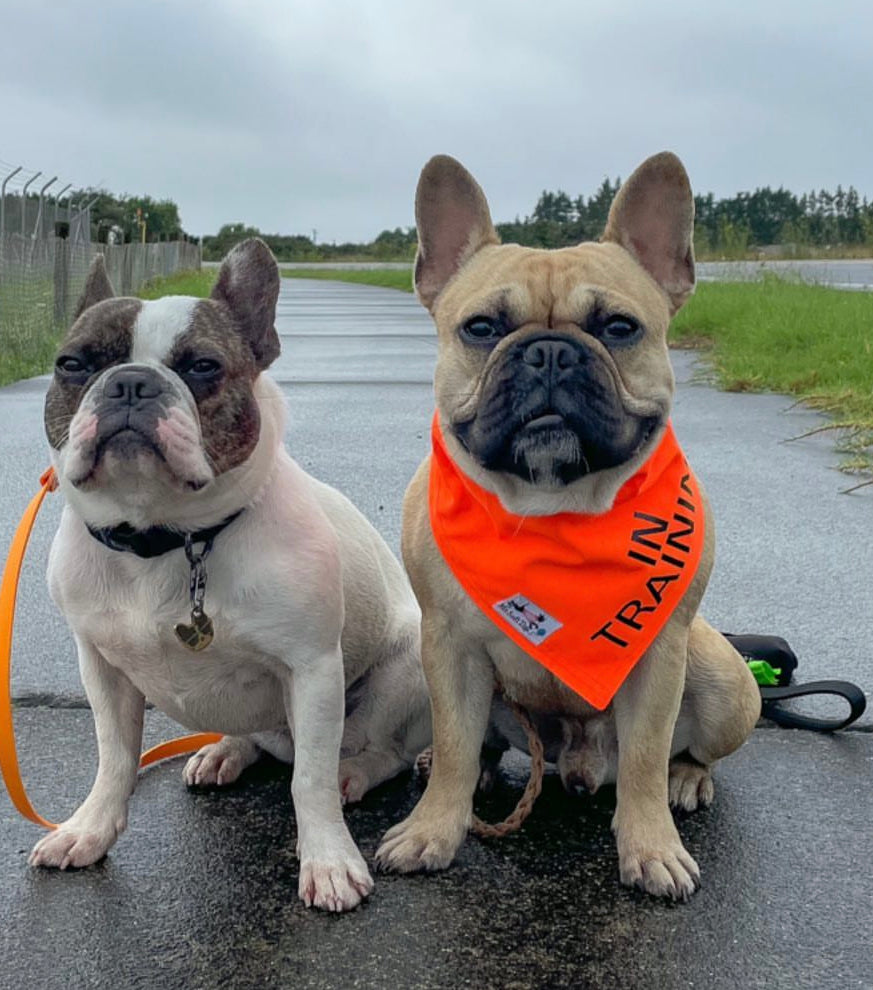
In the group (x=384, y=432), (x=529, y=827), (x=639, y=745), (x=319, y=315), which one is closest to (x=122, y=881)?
(x=529, y=827)

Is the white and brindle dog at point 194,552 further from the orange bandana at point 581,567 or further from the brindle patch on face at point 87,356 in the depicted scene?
the orange bandana at point 581,567

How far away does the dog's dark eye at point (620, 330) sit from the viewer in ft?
9.49

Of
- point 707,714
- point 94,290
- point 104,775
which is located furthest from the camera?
point 707,714

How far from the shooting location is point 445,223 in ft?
10.7

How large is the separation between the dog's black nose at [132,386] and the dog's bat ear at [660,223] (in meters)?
1.35

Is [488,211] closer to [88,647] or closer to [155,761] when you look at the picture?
[88,647]

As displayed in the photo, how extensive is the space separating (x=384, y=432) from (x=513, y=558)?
548 centimetres

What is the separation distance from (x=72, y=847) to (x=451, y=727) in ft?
3.06

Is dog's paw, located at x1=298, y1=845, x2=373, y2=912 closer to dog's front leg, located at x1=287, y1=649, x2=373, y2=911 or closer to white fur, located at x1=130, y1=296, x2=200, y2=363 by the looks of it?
dog's front leg, located at x1=287, y1=649, x2=373, y2=911

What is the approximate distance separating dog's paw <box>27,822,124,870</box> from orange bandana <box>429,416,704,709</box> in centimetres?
103

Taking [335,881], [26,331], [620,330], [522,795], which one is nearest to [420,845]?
[335,881]

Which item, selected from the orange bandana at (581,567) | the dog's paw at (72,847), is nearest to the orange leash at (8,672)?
the dog's paw at (72,847)

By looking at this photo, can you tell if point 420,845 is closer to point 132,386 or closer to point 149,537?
point 149,537

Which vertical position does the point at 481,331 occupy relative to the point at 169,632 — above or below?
above
